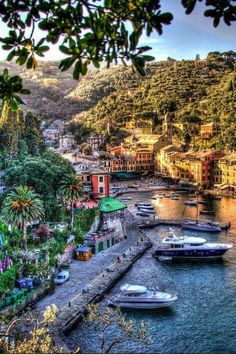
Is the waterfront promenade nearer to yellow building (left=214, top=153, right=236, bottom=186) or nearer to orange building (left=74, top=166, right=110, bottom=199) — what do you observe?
orange building (left=74, top=166, right=110, bottom=199)

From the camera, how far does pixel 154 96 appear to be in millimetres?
109375

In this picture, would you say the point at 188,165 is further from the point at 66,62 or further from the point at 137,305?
the point at 66,62

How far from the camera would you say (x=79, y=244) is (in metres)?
32.8

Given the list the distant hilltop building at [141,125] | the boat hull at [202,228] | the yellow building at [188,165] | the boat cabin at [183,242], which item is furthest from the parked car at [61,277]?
the distant hilltop building at [141,125]

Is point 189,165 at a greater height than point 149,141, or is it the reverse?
point 149,141

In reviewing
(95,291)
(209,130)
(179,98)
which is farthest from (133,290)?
(179,98)

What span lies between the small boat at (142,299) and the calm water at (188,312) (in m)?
0.34

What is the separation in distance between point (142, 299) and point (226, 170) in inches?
1893

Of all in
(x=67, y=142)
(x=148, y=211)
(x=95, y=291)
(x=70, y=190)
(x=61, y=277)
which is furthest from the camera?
(x=67, y=142)

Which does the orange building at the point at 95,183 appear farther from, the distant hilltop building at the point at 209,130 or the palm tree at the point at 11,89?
the distant hilltop building at the point at 209,130

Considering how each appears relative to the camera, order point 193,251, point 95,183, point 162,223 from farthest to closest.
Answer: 1. point 95,183
2. point 162,223
3. point 193,251

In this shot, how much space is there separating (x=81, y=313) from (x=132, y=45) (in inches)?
773

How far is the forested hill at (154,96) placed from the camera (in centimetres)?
9725

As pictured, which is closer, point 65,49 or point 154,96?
point 65,49
